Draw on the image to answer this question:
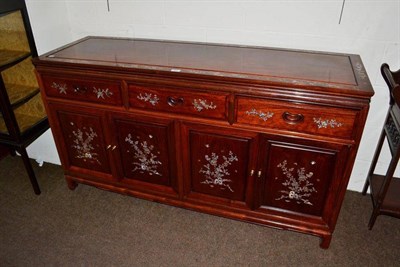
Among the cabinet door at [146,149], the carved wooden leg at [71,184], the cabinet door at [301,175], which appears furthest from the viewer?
the carved wooden leg at [71,184]

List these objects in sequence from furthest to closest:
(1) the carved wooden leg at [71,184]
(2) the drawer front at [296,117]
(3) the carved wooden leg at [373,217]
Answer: (1) the carved wooden leg at [71,184], (3) the carved wooden leg at [373,217], (2) the drawer front at [296,117]

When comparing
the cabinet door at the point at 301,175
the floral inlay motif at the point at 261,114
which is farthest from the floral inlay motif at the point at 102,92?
the cabinet door at the point at 301,175

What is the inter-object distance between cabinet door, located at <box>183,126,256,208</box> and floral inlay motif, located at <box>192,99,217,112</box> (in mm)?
111


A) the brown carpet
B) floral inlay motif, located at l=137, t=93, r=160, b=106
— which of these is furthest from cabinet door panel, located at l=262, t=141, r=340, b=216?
floral inlay motif, located at l=137, t=93, r=160, b=106

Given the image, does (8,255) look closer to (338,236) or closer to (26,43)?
(26,43)

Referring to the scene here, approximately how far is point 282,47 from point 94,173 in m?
1.36

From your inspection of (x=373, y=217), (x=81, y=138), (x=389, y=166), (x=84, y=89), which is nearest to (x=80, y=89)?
(x=84, y=89)

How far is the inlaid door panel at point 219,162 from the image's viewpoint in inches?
63.6

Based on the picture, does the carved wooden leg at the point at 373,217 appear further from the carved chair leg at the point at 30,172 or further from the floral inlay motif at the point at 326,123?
the carved chair leg at the point at 30,172

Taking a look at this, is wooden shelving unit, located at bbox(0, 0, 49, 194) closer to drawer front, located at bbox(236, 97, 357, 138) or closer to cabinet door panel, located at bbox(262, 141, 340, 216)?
drawer front, located at bbox(236, 97, 357, 138)

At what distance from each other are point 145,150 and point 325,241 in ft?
3.55

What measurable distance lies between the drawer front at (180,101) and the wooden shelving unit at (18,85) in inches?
32.7

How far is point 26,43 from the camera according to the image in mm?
2053

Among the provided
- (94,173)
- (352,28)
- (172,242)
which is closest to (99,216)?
(94,173)
